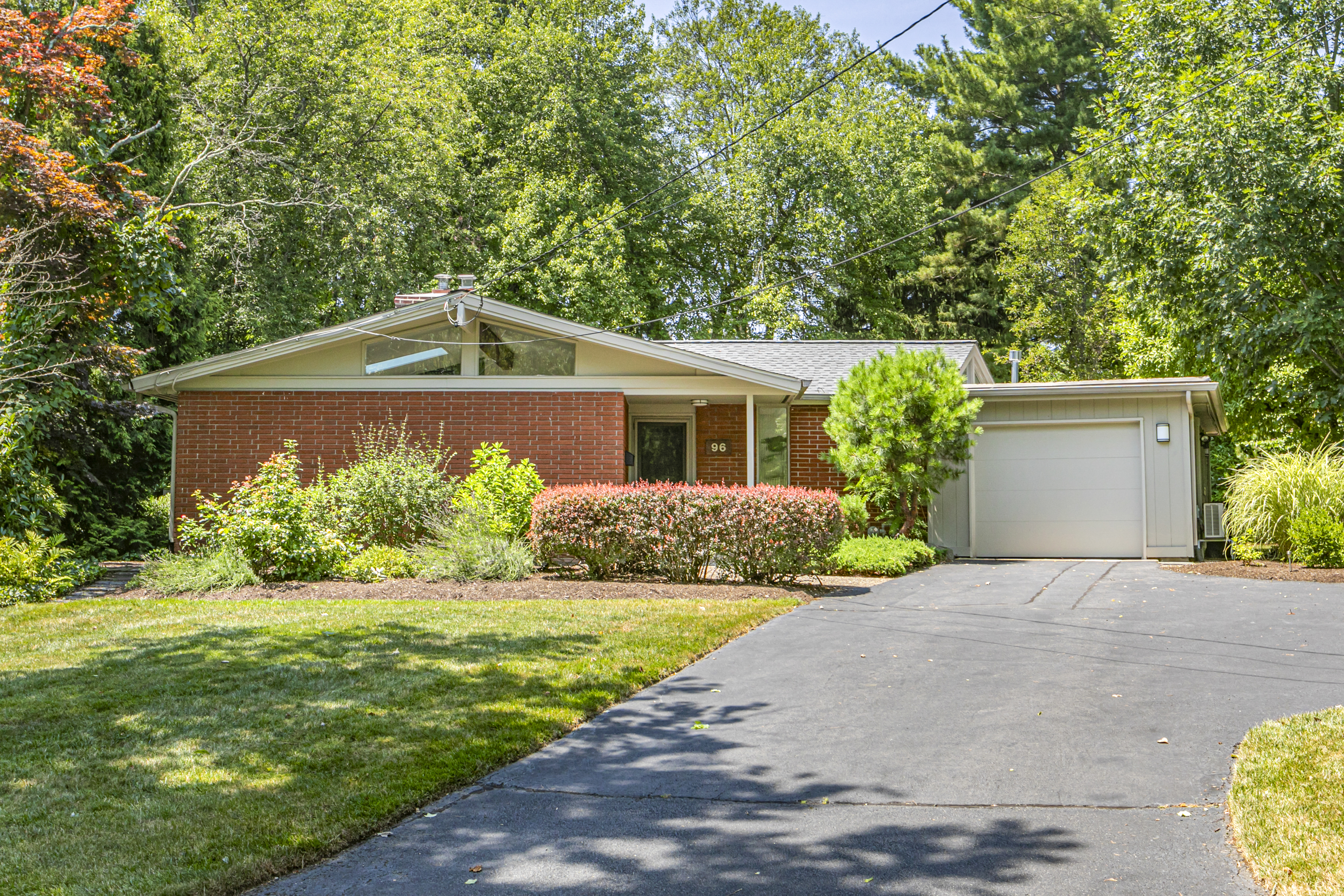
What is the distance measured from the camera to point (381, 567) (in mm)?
12047

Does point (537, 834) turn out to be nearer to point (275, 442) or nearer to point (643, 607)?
point (643, 607)

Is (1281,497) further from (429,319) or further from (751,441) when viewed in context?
(429,319)

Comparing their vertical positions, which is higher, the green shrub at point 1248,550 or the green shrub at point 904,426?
the green shrub at point 904,426

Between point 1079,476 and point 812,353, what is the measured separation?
5.33 metres

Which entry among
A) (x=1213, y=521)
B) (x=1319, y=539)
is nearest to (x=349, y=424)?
(x=1319, y=539)

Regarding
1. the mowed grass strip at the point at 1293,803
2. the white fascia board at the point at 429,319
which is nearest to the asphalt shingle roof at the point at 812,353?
the white fascia board at the point at 429,319

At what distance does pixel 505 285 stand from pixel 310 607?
56.4ft

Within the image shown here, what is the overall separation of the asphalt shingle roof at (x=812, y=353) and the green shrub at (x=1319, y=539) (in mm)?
5973

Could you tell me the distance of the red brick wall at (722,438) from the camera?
16.7 meters

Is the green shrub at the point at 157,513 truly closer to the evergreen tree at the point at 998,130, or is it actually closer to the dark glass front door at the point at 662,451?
the dark glass front door at the point at 662,451

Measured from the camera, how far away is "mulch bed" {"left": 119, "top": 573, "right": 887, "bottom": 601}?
10.4 meters

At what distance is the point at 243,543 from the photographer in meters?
11.4

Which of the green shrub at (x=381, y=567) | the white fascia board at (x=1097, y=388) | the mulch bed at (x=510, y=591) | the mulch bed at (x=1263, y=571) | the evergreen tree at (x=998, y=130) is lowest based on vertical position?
the mulch bed at (x=510, y=591)

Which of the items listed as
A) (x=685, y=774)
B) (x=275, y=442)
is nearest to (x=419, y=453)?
(x=275, y=442)
